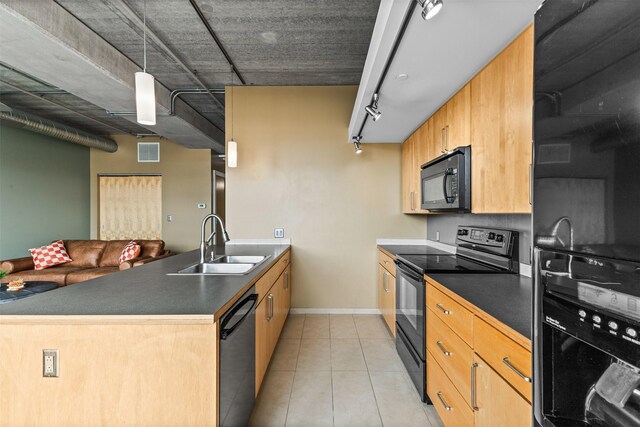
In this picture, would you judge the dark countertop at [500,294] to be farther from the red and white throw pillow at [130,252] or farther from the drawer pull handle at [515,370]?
the red and white throw pillow at [130,252]

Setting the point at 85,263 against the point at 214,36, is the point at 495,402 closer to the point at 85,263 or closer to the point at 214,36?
the point at 214,36

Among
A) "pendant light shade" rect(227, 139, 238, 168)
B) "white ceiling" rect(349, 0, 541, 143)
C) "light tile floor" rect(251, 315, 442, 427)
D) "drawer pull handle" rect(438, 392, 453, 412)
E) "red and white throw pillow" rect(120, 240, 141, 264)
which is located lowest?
"light tile floor" rect(251, 315, 442, 427)

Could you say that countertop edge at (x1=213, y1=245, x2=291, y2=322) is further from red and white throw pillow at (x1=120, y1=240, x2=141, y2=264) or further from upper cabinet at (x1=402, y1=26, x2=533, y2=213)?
red and white throw pillow at (x1=120, y1=240, x2=141, y2=264)

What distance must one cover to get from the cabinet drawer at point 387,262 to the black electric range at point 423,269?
26cm

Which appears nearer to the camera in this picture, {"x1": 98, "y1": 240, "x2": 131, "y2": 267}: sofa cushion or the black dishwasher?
the black dishwasher

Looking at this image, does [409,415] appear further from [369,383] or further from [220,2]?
[220,2]

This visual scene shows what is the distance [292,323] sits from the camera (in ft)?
11.1

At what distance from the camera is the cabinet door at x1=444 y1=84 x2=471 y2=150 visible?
2.01 metres

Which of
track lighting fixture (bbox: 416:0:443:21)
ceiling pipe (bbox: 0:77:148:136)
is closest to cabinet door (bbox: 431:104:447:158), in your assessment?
track lighting fixture (bbox: 416:0:443:21)

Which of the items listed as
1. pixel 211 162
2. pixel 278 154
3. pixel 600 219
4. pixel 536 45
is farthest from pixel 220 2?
pixel 211 162

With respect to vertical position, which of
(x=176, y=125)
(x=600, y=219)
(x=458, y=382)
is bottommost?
(x=458, y=382)

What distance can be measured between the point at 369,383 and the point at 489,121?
2025 millimetres

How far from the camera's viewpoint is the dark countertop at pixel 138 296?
1.15m

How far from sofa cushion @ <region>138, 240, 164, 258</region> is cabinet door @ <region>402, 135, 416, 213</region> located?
3964mm
